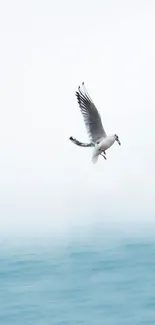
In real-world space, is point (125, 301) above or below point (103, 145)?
below

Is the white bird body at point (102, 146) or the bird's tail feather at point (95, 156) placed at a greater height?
the white bird body at point (102, 146)

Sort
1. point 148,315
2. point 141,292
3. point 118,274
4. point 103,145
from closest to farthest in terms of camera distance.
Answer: point 103,145 < point 148,315 < point 141,292 < point 118,274

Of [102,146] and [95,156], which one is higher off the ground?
[102,146]

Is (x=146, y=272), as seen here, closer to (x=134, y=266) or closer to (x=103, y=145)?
(x=134, y=266)

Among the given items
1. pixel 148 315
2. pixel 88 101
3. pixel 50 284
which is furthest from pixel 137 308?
pixel 88 101

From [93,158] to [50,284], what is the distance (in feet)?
19.4

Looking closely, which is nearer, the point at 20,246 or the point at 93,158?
the point at 93,158

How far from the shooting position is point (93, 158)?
1617 cm

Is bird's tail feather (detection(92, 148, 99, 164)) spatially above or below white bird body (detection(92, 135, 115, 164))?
below

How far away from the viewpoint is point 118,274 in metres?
22.0

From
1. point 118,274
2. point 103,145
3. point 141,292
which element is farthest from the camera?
point 118,274

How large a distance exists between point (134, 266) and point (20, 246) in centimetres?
184

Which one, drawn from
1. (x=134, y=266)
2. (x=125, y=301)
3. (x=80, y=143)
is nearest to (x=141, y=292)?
(x=125, y=301)

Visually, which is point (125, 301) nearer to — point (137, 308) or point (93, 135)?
point (137, 308)
